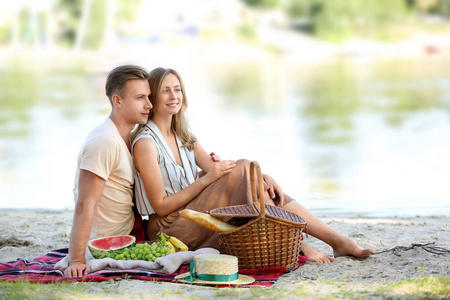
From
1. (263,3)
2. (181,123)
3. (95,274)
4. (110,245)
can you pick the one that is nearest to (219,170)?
(181,123)

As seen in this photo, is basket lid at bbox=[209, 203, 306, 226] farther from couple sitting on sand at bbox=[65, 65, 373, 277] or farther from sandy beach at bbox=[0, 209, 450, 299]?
sandy beach at bbox=[0, 209, 450, 299]

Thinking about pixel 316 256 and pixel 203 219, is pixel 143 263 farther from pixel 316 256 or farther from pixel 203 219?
pixel 316 256

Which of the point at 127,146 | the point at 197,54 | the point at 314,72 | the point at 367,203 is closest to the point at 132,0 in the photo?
the point at 197,54

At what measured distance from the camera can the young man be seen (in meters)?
3.83

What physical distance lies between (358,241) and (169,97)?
1.77 m

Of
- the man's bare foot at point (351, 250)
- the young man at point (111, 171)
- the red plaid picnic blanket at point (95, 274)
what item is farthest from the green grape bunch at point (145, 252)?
the man's bare foot at point (351, 250)

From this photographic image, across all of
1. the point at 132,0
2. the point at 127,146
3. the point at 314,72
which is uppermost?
the point at 132,0

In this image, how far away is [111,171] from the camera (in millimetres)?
4035

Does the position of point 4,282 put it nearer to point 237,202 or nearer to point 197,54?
point 237,202

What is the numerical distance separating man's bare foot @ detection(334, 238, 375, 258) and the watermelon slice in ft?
4.36

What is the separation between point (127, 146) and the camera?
4.28 m

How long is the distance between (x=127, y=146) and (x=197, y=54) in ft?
81.2

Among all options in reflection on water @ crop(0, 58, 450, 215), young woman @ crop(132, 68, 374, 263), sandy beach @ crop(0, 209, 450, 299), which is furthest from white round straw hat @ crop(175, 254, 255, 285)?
reflection on water @ crop(0, 58, 450, 215)

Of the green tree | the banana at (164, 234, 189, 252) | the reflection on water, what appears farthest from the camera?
the green tree
